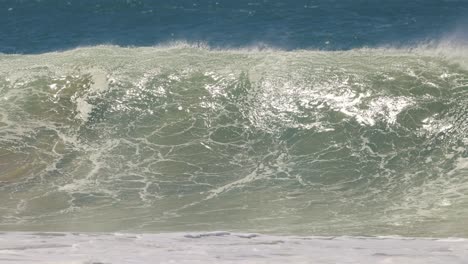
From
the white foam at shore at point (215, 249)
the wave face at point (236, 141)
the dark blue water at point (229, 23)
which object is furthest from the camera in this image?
the dark blue water at point (229, 23)

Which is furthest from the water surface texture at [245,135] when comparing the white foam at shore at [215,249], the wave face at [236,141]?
the white foam at shore at [215,249]

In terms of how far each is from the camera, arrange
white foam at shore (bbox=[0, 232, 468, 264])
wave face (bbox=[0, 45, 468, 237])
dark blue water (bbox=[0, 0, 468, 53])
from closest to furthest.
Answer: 1. white foam at shore (bbox=[0, 232, 468, 264])
2. wave face (bbox=[0, 45, 468, 237])
3. dark blue water (bbox=[0, 0, 468, 53])

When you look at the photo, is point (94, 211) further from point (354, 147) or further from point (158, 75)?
point (158, 75)

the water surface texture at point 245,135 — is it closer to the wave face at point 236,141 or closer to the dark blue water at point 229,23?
the wave face at point 236,141

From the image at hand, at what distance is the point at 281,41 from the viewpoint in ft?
66.7

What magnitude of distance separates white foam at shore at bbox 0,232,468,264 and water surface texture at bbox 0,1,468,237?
14.5 ft

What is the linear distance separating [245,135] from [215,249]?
30.4 ft

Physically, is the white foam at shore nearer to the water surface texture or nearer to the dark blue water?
the water surface texture

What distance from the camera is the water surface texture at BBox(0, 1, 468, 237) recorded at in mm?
10719

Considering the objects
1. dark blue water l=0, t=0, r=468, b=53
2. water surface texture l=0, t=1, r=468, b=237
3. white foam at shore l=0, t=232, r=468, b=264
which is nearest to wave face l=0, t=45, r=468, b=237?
water surface texture l=0, t=1, r=468, b=237

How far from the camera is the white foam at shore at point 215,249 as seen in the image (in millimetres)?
4246

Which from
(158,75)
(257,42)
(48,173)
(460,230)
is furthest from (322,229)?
(257,42)

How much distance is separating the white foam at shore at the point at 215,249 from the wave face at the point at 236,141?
4.54m

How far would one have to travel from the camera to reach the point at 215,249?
459cm
